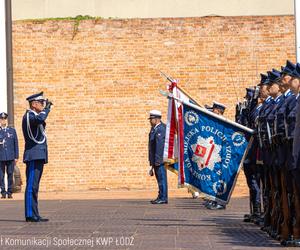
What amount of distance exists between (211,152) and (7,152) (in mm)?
10116

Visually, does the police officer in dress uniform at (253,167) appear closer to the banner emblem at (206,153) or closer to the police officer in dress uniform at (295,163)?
the banner emblem at (206,153)

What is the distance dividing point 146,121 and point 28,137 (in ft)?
36.4

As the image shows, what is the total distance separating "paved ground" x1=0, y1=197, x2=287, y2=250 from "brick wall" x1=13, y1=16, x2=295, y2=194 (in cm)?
603

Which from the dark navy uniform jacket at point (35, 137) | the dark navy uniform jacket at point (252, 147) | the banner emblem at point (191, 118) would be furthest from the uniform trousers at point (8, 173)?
the dark navy uniform jacket at point (252, 147)

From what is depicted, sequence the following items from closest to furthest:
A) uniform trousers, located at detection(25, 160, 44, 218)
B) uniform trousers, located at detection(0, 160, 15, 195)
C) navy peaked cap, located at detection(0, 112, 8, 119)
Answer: uniform trousers, located at detection(25, 160, 44, 218)
uniform trousers, located at detection(0, 160, 15, 195)
navy peaked cap, located at detection(0, 112, 8, 119)

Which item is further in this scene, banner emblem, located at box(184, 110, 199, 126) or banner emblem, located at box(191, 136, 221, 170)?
banner emblem, located at box(184, 110, 199, 126)

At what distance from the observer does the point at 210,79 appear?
2559cm

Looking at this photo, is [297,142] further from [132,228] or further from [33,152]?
[33,152]

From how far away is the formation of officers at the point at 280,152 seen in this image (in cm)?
1070

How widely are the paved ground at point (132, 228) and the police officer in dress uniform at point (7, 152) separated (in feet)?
12.5

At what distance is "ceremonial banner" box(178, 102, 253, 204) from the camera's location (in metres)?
13.8

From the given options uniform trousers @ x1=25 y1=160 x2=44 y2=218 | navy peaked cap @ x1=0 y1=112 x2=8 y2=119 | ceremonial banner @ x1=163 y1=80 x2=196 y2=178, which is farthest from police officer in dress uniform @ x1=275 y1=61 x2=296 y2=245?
navy peaked cap @ x1=0 y1=112 x2=8 y2=119

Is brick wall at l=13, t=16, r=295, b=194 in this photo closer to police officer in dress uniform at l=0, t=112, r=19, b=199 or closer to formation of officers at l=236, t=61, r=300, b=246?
police officer in dress uniform at l=0, t=112, r=19, b=199

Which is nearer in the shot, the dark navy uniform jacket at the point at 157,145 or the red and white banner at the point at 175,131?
the red and white banner at the point at 175,131
